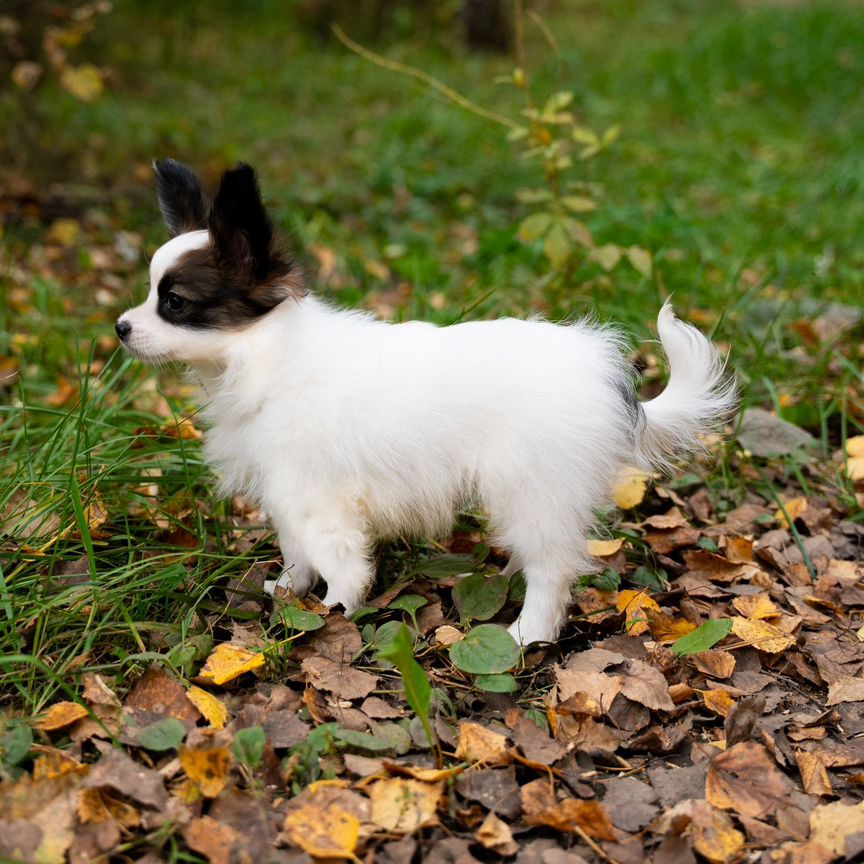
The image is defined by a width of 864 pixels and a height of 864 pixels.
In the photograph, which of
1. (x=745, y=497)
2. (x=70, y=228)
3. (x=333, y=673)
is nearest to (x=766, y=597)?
(x=745, y=497)

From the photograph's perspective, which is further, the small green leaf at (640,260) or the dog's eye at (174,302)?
the small green leaf at (640,260)

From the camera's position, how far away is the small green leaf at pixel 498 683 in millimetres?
2564

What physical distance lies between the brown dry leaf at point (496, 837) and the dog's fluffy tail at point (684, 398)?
1170 millimetres

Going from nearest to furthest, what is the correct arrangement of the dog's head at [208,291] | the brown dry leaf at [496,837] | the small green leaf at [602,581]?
1. the brown dry leaf at [496,837]
2. the dog's head at [208,291]
3. the small green leaf at [602,581]

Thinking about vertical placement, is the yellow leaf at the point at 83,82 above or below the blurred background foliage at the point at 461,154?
above

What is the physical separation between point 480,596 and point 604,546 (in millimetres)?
608

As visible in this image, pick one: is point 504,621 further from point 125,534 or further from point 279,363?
point 125,534

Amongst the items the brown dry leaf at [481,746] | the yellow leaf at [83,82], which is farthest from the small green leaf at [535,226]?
the yellow leaf at [83,82]

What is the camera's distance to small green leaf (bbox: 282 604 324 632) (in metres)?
2.75

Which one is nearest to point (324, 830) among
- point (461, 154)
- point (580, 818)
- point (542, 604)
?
point (580, 818)

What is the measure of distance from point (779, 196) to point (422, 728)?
20.8ft

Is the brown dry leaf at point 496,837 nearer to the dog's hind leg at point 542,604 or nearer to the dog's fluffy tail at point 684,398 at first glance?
the dog's hind leg at point 542,604

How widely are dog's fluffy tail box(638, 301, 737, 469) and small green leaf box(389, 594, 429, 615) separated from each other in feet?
2.79

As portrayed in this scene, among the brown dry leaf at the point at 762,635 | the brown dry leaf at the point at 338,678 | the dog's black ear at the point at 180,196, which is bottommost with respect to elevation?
the brown dry leaf at the point at 762,635
